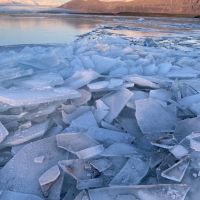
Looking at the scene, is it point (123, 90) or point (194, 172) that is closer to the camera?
point (194, 172)

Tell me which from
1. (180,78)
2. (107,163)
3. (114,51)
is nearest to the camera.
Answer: (107,163)

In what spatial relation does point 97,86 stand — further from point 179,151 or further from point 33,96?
point 179,151

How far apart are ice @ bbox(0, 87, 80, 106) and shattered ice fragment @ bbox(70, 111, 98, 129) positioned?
7.3 inches

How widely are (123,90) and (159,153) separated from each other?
781 millimetres

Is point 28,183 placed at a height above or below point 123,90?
below

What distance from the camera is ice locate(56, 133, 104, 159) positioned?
6.14 feet

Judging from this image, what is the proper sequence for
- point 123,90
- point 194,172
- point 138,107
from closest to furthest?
point 194,172 < point 138,107 < point 123,90

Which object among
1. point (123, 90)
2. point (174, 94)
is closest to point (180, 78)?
point (174, 94)

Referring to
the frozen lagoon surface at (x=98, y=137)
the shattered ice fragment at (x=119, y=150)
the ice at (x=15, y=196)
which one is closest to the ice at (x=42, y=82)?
the frozen lagoon surface at (x=98, y=137)

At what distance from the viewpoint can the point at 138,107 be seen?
232 centimetres

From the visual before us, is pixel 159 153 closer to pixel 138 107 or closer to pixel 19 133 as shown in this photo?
pixel 138 107

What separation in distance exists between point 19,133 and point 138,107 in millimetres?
828

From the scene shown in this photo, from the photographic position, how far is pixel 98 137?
6.95 ft

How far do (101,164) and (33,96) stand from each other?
79cm
